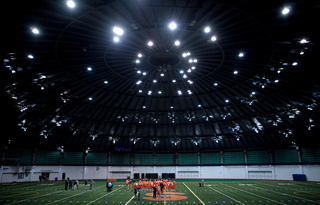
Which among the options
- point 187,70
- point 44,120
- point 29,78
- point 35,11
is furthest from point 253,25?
point 44,120

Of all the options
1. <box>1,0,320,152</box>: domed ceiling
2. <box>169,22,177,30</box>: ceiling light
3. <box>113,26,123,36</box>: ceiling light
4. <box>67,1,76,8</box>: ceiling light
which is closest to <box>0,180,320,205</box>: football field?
<box>1,0,320,152</box>: domed ceiling

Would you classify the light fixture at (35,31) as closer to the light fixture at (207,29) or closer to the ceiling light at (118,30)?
the ceiling light at (118,30)

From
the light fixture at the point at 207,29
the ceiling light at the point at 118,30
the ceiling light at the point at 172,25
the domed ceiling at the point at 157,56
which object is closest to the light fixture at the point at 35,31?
the domed ceiling at the point at 157,56

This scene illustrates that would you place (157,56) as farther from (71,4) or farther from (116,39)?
(71,4)

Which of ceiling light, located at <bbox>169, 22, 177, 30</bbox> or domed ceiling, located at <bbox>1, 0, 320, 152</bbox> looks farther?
ceiling light, located at <bbox>169, 22, 177, 30</bbox>

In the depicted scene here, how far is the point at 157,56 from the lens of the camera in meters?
29.7

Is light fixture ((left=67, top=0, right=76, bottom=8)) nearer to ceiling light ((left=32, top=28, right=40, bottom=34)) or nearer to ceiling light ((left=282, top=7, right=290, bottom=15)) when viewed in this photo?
ceiling light ((left=32, top=28, right=40, bottom=34))

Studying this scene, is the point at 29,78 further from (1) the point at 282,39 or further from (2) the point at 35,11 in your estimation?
(1) the point at 282,39

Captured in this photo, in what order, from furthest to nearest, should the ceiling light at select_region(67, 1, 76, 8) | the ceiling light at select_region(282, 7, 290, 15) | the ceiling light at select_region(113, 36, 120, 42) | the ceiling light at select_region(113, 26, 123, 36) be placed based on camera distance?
the ceiling light at select_region(113, 36, 120, 42) < the ceiling light at select_region(113, 26, 123, 36) < the ceiling light at select_region(282, 7, 290, 15) < the ceiling light at select_region(67, 1, 76, 8)

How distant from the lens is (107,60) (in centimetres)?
2988

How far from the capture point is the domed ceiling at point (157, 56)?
19547 millimetres

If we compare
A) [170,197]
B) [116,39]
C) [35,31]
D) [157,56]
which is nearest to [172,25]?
[116,39]

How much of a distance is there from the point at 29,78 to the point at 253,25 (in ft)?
103

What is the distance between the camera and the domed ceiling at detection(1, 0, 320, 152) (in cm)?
1955
